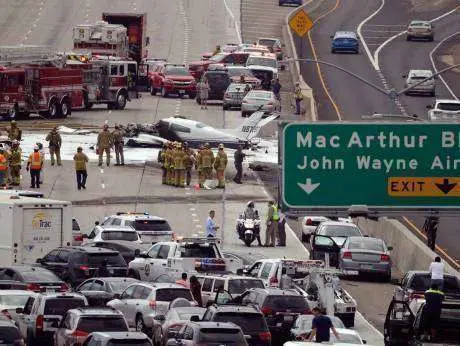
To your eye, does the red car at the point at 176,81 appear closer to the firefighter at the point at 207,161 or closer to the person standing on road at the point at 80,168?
the firefighter at the point at 207,161

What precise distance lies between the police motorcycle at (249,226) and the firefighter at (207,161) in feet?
25.1

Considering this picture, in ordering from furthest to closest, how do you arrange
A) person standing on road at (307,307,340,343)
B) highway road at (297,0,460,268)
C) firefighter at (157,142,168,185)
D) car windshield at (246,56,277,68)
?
car windshield at (246,56,277,68) → highway road at (297,0,460,268) → firefighter at (157,142,168,185) → person standing on road at (307,307,340,343)

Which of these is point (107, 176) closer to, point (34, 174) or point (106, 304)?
point (34, 174)

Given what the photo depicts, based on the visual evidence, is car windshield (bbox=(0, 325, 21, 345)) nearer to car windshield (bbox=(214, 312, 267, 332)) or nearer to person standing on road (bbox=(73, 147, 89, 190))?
car windshield (bbox=(214, 312, 267, 332))

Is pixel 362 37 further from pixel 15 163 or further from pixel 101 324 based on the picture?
pixel 101 324

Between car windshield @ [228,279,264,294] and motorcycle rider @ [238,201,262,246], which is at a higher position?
car windshield @ [228,279,264,294]

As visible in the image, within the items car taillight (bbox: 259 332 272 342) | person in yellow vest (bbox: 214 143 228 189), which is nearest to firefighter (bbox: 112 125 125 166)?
person in yellow vest (bbox: 214 143 228 189)

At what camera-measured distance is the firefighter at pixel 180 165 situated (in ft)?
202

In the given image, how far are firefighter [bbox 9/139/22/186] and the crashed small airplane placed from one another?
1003 centimetres

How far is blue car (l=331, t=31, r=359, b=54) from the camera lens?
10200 centimetres

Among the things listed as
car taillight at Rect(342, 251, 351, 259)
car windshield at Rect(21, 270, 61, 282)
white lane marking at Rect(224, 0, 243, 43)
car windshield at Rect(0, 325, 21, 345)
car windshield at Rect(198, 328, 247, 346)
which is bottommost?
white lane marking at Rect(224, 0, 243, 43)

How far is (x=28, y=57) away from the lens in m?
75.2

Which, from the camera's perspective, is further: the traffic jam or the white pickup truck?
the white pickup truck

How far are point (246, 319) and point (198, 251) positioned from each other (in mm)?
10900
